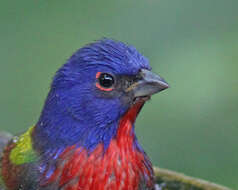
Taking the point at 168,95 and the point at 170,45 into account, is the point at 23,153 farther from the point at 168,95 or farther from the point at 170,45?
the point at 170,45

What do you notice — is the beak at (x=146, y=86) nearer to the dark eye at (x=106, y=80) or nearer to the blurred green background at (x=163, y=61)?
the dark eye at (x=106, y=80)

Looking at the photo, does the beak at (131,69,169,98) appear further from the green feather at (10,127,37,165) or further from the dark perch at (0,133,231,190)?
the dark perch at (0,133,231,190)

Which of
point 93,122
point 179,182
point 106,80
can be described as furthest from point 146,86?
point 179,182

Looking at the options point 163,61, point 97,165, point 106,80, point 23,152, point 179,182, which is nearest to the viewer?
point 106,80

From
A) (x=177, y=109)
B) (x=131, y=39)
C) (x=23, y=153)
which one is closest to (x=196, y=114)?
(x=177, y=109)

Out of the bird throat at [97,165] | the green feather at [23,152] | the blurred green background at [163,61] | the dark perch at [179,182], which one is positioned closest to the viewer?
the bird throat at [97,165]

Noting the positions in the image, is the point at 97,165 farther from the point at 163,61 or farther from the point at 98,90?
the point at 163,61

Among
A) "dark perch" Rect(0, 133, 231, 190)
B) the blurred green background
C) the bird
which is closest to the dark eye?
the bird

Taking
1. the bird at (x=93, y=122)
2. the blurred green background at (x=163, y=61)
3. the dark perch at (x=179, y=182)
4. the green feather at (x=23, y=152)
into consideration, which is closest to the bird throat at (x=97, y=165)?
the bird at (x=93, y=122)
